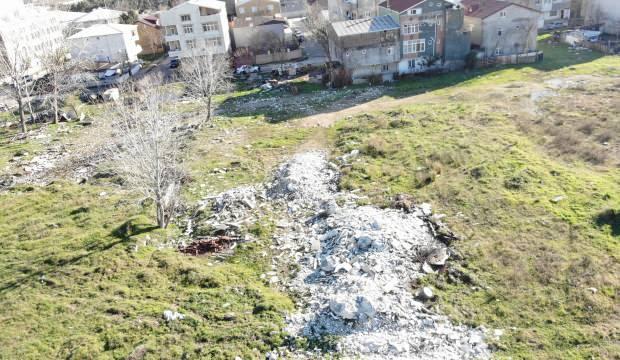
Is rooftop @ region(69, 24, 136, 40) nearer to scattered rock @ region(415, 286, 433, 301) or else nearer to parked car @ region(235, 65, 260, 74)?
parked car @ region(235, 65, 260, 74)

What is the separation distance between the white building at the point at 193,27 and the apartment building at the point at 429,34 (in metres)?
21.9

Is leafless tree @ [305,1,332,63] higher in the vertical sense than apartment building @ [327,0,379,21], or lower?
lower

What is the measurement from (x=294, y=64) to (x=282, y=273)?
4041cm

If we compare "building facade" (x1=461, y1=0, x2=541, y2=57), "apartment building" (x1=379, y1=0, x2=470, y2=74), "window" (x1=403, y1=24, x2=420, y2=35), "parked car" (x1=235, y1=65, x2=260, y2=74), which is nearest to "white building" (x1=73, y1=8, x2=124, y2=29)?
"parked car" (x1=235, y1=65, x2=260, y2=74)

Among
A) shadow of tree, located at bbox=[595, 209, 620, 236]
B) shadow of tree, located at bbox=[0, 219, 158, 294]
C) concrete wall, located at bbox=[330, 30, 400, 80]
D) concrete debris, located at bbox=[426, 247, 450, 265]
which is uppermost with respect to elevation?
concrete wall, located at bbox=[330, 30, 400, 80]

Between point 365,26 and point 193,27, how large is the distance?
2380cm

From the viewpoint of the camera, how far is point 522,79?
150 feet

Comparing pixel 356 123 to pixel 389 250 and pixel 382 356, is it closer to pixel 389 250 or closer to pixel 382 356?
pixel 389 250

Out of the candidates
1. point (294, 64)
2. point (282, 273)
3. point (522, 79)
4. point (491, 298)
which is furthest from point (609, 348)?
point (294, 64)

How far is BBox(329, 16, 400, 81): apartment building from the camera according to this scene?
47750mm

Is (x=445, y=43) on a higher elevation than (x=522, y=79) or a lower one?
A: higher

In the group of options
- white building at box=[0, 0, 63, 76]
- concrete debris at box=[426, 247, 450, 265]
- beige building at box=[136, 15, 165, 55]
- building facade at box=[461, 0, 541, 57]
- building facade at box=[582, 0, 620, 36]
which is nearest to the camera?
concrete debris at box=[426, 247, 450, 265]

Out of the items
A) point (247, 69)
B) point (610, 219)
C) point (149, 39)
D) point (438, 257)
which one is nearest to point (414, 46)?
point (247, 69)

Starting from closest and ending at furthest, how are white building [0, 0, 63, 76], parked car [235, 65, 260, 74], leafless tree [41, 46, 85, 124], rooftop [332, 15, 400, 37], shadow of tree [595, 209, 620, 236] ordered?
shadow of tree [595, 209, 620, 236], leafless tree [41, 46, 85, 124], rooftop [332, 15, 400, 37], parked car [235, 65, 260, 74], white building [0, 0, 63, 76]
